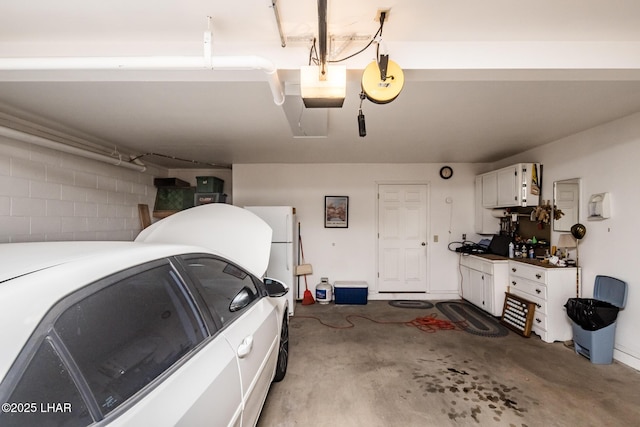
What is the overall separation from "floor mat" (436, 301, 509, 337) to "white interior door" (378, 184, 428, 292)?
712 mm

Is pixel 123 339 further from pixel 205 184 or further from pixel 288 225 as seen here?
pixel 205 184

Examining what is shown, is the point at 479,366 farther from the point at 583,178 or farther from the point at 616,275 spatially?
the point at 583,178

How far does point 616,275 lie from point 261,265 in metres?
3.57

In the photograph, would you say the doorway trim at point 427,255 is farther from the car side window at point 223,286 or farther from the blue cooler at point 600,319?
the car side window at point 223,286

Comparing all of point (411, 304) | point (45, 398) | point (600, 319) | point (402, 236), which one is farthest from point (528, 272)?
point (45, 398)

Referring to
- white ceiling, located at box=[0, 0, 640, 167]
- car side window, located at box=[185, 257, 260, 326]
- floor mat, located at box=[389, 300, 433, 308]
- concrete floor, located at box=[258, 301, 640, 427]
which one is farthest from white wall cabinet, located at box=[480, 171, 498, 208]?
car side window, located at box=[185, 257, 260, 326]

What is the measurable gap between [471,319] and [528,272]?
1015 millimetres

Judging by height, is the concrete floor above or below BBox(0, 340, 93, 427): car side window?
below

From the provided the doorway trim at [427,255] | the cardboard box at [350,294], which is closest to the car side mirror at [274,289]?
the cardboard box at [350,294]

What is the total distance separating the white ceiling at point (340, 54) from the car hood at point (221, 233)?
102cm

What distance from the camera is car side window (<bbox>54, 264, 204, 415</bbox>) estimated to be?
755 mm

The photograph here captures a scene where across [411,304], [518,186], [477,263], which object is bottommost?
[411,304]

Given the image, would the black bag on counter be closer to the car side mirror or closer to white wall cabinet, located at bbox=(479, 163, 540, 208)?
white wall cabinet, located at bbox=(479, 163, 540, 208)

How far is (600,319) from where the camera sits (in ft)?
8.98
